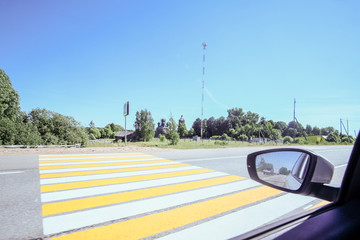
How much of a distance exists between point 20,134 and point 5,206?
1705 cm

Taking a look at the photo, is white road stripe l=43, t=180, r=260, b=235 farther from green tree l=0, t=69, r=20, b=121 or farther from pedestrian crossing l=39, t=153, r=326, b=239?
green tree l=0, t=69, r=20, b=121

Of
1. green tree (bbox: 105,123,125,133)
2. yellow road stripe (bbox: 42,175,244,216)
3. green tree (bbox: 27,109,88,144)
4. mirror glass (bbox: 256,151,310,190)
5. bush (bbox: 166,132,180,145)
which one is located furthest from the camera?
green tree (bbox: 105,123,125,133)

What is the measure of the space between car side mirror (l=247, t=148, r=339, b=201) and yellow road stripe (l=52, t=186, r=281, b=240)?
50.6 inches

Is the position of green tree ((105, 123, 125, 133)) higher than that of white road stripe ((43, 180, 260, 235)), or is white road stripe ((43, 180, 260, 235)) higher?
green tree ((105, 123, 125, 133))

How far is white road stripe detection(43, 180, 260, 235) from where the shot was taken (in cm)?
220

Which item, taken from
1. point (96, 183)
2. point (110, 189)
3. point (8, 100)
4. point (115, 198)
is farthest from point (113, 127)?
point (115, 198)

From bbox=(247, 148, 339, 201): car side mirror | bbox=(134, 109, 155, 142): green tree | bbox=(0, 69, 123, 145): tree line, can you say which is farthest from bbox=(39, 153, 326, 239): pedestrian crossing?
bbox=(134, 109, 155, 142): green tree

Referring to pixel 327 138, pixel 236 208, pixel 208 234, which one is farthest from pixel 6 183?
pixel 327 138

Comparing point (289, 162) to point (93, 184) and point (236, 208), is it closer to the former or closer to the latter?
point (236, 208)

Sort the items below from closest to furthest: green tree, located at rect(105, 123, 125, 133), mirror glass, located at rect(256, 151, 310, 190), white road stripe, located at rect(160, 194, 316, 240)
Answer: mirror glass, located at rect(256, 151, 310, 190), white road stripe, located at rect(160, 194, 316, 240), green tree, located at rect(105, 123, 125, 133)

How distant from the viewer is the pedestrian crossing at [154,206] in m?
2.07

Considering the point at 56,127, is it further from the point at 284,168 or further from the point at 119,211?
the point at 284,168

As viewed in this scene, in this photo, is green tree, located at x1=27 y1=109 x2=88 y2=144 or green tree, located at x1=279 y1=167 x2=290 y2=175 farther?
green tree, located at x1=27 y1=109 x2=88 y2=144

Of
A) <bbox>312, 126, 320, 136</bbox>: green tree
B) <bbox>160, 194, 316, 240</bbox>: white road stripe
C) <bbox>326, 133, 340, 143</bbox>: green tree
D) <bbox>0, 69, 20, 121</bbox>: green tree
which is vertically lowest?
<bbox>160, 194, 316, 240</bbox>: white road stripe
